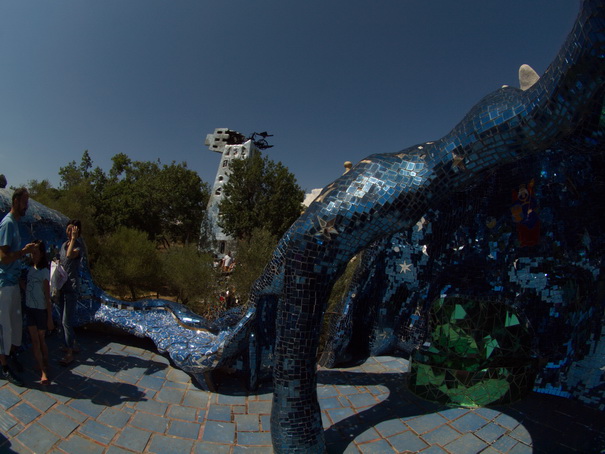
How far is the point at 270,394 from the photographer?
3.03 m

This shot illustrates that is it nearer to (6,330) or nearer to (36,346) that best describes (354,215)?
(36,346)

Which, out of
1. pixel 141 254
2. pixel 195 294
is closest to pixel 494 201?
pixel 195 294

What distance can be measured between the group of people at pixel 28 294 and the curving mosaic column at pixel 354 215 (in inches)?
89.3

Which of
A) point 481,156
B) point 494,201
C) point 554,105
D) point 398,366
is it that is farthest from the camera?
point 398,366

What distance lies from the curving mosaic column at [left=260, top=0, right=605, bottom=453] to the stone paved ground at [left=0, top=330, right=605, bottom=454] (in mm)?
492

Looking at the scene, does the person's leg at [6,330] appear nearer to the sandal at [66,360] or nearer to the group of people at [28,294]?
the group of people at [28,294]

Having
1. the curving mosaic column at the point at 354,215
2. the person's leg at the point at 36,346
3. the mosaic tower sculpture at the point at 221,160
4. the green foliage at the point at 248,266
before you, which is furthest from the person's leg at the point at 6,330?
the mosaic tower sculpture at the point at 221,160

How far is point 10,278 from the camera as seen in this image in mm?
2844

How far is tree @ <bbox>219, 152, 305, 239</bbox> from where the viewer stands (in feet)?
51.6

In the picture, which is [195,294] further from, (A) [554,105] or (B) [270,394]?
(A) [554,105]

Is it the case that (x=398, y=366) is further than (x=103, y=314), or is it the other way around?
(x=103, y=314)

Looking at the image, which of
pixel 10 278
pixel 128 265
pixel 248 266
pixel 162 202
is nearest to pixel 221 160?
pixel 162 202

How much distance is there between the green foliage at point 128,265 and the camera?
9.34 meters

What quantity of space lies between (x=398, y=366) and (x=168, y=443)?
2369 mm
